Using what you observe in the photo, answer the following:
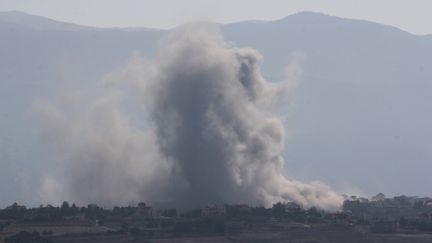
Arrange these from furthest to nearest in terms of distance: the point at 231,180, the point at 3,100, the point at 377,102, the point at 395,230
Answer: the point at 377,102
the point at 3,100
the point at 231,180
the point at 395,230

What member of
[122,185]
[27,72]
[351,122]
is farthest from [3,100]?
[122,185]

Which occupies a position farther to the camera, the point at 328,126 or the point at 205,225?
the point at 328,126

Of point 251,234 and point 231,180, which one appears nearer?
point 251,234

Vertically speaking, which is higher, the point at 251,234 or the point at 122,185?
the point at 122,185

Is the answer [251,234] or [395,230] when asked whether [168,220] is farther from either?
[395,230]

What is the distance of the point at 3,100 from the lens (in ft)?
542

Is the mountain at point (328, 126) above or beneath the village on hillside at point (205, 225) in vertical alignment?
above

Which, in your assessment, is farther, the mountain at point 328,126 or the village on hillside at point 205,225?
the mountain at point 328,126

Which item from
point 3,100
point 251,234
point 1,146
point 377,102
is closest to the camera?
point 251,234

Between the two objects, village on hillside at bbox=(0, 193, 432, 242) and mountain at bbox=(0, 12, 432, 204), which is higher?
mountain at bbox=(0, 12, 432, 204)

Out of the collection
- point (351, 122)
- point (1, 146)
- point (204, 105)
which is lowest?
point (204, 105)

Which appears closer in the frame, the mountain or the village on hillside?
the village on hillside

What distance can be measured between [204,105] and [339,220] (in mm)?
20013

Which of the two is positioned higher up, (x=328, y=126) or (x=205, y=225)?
(x=328, y=126)
